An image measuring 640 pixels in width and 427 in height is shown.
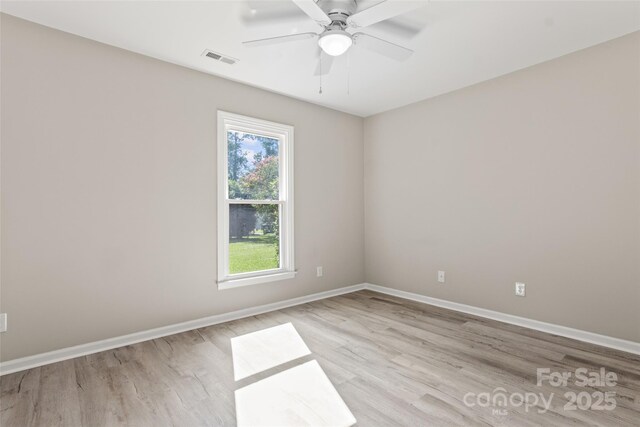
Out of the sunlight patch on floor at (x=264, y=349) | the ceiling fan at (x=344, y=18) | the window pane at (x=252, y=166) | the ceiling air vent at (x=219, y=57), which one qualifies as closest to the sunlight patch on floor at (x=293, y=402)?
the sunlight patch on floor at (x=264, y=349)

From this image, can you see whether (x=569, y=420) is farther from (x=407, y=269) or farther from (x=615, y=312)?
(x=407, y=269)

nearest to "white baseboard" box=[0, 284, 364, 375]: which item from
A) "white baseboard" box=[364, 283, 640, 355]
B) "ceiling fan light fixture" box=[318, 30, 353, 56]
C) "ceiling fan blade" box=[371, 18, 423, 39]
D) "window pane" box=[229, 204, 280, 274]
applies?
"window pane" box=[229, 204, 280, 274]

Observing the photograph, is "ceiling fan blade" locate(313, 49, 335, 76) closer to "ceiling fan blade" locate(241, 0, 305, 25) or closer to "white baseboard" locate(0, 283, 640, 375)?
"ceiling fan blade" locate(241, 0, 305, 25)

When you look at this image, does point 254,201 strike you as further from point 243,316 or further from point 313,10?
point 313,10

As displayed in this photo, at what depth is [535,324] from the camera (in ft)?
10.2

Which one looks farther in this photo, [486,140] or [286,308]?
[286,308]

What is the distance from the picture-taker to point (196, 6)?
224 centimetres

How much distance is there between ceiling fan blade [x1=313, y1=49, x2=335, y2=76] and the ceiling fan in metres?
0.43

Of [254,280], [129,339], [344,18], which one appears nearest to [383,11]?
[344,18]

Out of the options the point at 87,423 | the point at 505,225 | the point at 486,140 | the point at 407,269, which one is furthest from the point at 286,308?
the point at 486,140

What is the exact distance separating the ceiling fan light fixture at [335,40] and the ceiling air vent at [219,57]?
3.92 feet

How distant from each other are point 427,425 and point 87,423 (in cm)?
184

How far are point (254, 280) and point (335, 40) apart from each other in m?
2.54

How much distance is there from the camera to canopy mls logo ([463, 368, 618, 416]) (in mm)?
1878
